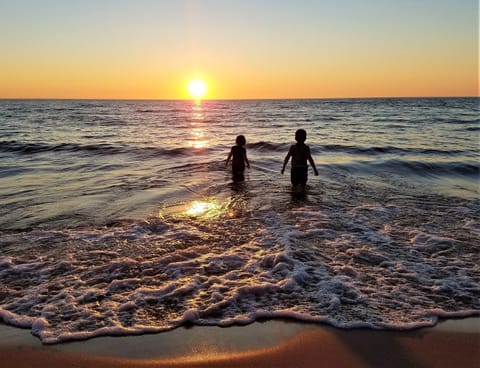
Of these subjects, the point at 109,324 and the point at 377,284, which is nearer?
the point at 109,324

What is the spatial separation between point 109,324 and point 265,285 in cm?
182

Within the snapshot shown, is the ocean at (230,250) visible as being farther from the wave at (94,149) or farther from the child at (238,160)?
the wave at (94,149)

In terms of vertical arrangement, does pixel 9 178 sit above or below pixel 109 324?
above

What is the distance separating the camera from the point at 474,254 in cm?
Answer: 586

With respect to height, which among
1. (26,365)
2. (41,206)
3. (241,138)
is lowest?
(26,365)

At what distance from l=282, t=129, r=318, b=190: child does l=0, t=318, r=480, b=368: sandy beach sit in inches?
253

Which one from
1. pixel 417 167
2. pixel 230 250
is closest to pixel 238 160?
pixel 230 250

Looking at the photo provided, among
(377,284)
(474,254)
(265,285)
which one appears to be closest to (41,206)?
(265,285)

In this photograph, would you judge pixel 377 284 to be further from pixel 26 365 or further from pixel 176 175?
pixel 176 175

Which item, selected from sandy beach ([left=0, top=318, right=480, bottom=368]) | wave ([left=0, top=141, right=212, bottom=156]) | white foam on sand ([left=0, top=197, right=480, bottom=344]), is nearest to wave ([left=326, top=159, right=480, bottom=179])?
white foam on sand ([left=0, top=197, right=480, bottom=344])

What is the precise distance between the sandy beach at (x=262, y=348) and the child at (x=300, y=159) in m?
6.43

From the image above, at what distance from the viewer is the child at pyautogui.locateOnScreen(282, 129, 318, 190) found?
991 cm

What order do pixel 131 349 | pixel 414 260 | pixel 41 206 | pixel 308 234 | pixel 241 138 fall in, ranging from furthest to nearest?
pixel 241 138 < pixel 41 206 < pixel 308 234 < pixel 414 260 < pixel 131 349

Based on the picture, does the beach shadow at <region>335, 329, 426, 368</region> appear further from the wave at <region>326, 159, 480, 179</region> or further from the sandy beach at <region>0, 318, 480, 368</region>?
the wave at <region>326, 159, 480, 179</region>
